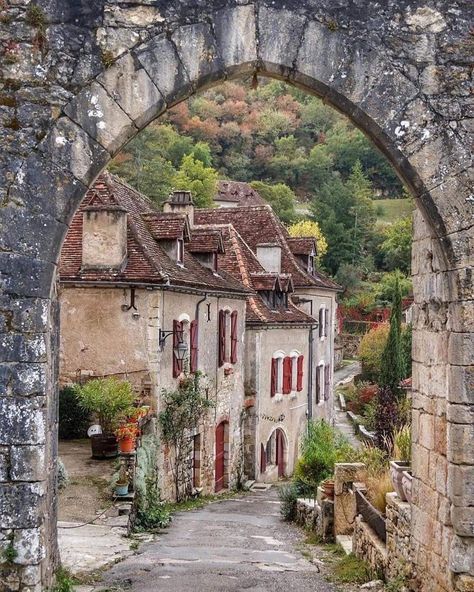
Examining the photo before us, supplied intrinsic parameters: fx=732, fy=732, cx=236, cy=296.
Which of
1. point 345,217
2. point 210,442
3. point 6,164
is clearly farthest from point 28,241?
point 345,217

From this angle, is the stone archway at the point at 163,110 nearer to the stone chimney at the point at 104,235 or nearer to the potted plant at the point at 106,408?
the potted plant at the point at 106,408

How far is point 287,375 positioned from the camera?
24812mm

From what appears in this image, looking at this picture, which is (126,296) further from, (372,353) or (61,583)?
(372,353)

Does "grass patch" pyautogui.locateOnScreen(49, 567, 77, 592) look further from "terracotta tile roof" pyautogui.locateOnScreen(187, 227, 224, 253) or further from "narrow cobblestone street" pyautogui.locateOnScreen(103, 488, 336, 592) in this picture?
"terracotta tile roof" pyautogui.locateOnScreen(187, 227, 224, 253)

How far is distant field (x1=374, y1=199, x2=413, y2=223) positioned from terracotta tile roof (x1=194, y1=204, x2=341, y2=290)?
3734cm

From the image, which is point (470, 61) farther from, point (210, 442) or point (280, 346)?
point (280, 346)

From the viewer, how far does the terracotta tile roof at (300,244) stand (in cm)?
2786

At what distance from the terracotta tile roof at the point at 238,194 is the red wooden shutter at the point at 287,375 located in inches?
1297

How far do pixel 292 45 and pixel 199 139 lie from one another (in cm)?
6945

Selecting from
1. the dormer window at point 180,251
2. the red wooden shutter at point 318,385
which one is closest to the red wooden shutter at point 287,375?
the red wooden shutter at point 318,385

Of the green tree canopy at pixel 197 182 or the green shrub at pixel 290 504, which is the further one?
the green tree canopy at pixel 197 182

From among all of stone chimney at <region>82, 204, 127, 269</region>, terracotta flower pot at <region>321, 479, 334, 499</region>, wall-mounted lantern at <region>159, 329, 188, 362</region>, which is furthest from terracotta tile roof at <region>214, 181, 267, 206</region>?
terracotta flower pot at <region>321, 479, 334, 499</region>

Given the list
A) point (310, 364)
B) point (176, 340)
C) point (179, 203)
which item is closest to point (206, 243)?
point (179, 203)

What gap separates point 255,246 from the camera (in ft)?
85.5
